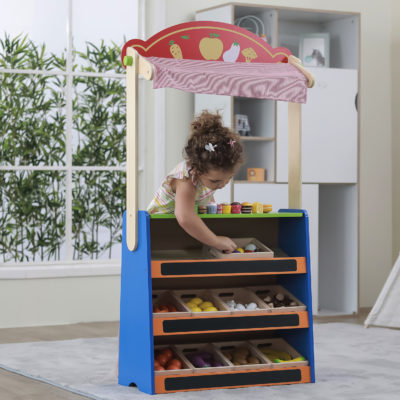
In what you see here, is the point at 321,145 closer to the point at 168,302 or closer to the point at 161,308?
the point at 168,302

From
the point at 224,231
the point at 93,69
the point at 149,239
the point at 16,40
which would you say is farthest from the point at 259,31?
the point at 149,239

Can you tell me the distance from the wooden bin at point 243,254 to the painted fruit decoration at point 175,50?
2.44 ft

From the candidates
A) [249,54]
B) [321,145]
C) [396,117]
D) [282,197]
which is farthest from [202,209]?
[396,117]

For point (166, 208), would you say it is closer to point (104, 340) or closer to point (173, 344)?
point (173, 344)

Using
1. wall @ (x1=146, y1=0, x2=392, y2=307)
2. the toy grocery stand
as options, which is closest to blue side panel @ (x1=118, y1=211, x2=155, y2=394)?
the toy grocery stand

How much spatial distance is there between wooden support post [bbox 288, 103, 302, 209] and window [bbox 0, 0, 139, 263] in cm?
193

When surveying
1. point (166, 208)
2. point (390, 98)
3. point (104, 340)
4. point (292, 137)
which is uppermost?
point (390, 98)

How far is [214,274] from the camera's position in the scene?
2949mm

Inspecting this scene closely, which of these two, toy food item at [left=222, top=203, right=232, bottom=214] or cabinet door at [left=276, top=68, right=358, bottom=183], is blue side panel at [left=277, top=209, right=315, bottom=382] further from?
cabinet door at [left=276, top=68, right=358, bottom=183]

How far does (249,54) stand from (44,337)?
6.40 ft

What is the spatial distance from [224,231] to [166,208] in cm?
29

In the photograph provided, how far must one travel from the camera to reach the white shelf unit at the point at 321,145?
485 centimetres

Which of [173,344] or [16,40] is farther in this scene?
[16,40]

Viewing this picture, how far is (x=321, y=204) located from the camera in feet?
17.8
